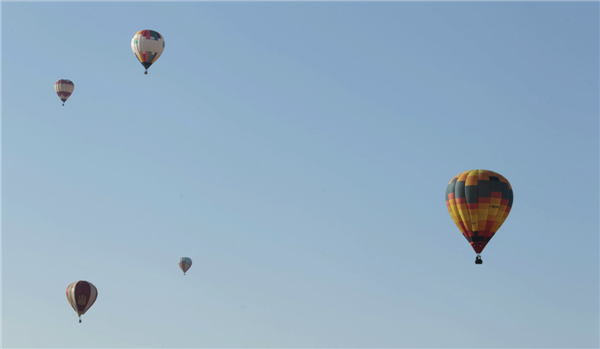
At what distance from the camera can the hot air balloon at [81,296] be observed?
108 metres

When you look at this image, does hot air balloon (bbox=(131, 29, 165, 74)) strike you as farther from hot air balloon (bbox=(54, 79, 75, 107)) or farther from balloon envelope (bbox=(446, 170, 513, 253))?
balloon envelope (bbox=(446, 170, 513, 253))

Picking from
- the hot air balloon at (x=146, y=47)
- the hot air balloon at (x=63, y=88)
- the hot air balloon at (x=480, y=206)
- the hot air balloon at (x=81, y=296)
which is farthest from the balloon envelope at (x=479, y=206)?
the hot air balloon at (x=63, y=88)

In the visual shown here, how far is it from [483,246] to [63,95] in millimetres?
54969

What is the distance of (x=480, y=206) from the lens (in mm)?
84938

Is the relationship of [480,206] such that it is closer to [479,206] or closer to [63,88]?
[479,206]

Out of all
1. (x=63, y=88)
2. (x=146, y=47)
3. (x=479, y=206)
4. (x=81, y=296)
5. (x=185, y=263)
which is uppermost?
(x=63, y=88)

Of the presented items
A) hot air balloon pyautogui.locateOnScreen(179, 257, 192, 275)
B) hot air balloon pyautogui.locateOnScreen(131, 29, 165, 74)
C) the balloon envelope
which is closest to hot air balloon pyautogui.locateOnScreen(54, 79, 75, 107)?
hot air balloon pyautogui.locateOnScreen(131, 29, 165, 74)

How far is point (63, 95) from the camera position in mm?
121188

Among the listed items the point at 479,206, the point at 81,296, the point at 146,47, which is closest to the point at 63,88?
the point at 146,47

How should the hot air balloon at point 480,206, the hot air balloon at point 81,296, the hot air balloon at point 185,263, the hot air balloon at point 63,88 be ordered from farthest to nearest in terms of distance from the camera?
the hot air balloon at point 185,263 < the hot air balloon at point 63,88 < the hot air balloon at point 81,296 < the hot air balloon at point 480,206

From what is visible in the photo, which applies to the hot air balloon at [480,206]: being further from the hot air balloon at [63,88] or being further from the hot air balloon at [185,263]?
the hot air balloon at [185,263]

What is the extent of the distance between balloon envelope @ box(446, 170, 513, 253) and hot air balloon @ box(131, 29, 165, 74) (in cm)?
3623

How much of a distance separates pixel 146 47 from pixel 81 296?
79.7ft

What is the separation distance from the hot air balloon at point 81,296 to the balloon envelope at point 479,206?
1555 inches
